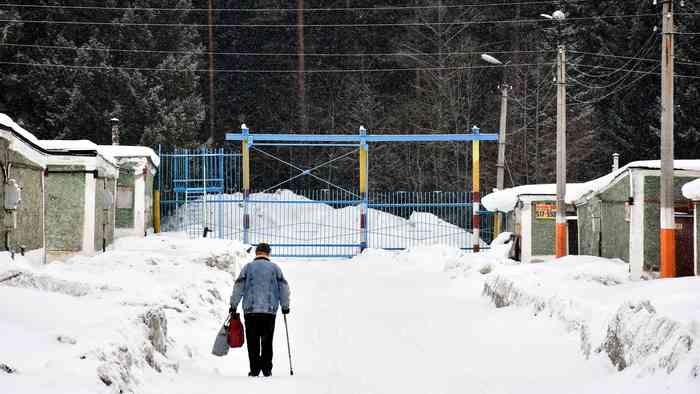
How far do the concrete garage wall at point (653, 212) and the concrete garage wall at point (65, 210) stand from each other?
39.3 feet

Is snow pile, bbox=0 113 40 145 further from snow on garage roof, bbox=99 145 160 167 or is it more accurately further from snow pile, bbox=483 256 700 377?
snow on garage roof, bbox=99 145 160 167

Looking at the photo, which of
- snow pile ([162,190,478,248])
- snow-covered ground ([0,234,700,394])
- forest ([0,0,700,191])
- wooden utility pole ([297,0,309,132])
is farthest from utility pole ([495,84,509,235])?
wooden utility pole ([297,0,309,132])

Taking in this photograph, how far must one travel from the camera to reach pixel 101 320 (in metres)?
11.2

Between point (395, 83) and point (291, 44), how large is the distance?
6187 millimetres

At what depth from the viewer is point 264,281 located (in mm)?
12844

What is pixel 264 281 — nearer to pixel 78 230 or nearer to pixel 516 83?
pixel 78 230

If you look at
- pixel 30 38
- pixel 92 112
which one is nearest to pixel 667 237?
pixel 92 112

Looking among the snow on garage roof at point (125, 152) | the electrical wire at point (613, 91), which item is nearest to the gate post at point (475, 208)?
the electrical wire at point (613, 91)

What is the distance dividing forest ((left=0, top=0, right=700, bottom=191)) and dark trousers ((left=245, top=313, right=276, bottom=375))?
32.7m

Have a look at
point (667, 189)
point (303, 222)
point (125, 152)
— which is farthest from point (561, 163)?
point (303, 222)

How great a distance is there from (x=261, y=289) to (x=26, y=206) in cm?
845

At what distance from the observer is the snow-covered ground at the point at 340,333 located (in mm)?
9727

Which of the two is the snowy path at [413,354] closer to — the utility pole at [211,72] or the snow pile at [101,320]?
the snow pile at [101,320]

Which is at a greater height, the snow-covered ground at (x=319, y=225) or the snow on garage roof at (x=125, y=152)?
the snow on garage roof at (x=125, y=152)
